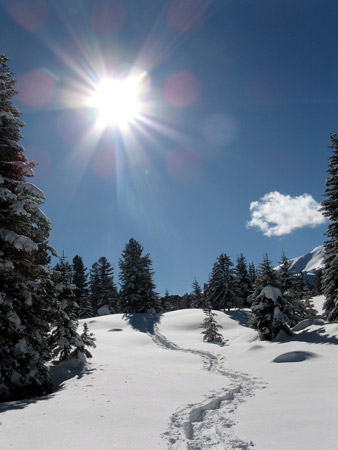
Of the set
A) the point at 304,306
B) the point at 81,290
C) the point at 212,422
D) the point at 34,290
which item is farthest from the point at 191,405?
the point at 81,290

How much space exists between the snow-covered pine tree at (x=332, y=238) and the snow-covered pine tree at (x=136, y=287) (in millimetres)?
27789

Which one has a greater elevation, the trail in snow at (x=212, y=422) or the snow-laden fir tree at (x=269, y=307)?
the snow-laden fir tree at (x=269, y=307)

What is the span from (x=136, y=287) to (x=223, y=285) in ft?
45.3

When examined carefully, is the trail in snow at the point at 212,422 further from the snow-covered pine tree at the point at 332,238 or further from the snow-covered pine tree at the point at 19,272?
the snow-covered pine tree at the point at 332,238

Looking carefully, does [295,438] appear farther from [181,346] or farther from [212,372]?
[181,346]

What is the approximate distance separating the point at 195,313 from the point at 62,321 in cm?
2749

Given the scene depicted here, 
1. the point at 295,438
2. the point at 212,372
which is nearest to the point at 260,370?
the point at 212,372

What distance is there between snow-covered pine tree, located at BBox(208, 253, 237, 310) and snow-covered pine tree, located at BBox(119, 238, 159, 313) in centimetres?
973

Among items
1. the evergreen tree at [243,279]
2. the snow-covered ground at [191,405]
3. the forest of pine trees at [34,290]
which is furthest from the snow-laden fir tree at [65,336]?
the evergreen tree at [243,279]

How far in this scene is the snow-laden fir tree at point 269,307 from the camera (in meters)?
21.1

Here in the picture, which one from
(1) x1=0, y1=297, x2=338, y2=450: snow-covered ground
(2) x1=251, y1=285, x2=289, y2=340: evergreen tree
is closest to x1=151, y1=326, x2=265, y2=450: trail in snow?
(1) x1=0, y1=297, x2=338, y2=450: snow-covered ground

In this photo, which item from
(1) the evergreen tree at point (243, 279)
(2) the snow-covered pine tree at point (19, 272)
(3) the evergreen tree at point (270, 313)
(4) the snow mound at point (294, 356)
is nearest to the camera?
(2) the snow-covered pine tree at point (19, 272)

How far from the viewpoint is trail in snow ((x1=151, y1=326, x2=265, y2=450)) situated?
17.8ft

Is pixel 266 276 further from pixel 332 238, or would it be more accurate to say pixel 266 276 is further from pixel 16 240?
pixel 16 240
